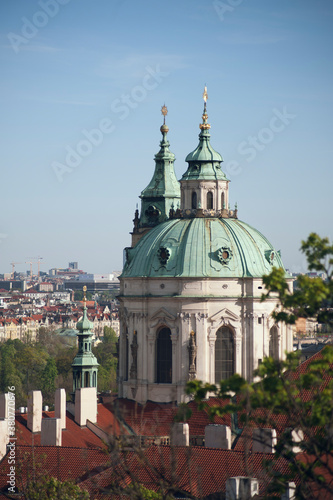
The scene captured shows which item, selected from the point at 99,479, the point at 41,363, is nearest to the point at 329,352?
the point at 99,479

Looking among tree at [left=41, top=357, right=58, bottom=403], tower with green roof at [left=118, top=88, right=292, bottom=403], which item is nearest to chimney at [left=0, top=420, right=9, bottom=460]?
tower with green roof at [left=118, top=88, right=292, bottom=403]

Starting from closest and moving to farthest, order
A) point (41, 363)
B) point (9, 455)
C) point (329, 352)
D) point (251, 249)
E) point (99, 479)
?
1. point (329, 352)
2. point (99, 479)
3. point (9, 455)
4. point (251, 249)
5. point (41, 363)

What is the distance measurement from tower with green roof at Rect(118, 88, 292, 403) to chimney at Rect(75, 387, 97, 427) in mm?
4850

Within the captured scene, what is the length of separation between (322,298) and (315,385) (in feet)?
7.05

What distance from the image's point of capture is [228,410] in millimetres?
29219

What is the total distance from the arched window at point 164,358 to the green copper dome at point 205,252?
4089mm

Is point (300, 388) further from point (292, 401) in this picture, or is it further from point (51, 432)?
point (51, 432)

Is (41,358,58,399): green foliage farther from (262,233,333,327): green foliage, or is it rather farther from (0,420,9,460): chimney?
(262,233,333,327): green foliage

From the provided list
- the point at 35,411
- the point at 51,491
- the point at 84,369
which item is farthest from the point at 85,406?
the point at 51,491

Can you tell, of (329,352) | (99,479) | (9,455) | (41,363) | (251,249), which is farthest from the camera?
(41,363)

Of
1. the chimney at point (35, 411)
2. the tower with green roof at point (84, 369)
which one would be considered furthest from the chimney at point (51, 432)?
the tower with green roof at point (84, 369)

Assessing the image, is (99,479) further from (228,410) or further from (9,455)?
(228,410)

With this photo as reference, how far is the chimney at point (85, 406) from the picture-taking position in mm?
71062

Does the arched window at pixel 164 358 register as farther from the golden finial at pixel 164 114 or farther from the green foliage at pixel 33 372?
the green foliage at pixel 33 372
